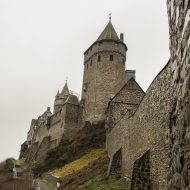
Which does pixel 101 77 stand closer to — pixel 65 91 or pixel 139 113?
pixel 65 91

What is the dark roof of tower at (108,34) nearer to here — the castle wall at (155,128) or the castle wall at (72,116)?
the castle wall at (72,116)

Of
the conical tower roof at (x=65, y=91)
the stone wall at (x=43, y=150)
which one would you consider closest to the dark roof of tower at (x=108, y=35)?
the stone wall at (x=43, y=150)

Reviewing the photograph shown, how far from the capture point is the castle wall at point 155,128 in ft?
47.6

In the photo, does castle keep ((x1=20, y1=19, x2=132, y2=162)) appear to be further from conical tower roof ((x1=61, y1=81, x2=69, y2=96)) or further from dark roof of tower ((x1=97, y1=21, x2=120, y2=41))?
conical tower roof ((x1=61, y1=81, x2=69, y2=96))

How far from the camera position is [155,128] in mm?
16078

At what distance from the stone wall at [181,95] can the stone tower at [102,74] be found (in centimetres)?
3729

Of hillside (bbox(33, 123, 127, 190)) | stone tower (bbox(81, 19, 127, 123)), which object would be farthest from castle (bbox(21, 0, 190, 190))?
hillside (bbox(33, 123, 127, 190))

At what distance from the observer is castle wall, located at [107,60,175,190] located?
572 inches

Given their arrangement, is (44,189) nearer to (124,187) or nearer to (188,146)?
(124,187)

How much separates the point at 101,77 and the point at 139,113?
83.1ft

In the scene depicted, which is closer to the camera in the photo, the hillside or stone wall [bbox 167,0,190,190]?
stone wall [bbox 167,0,190,190]

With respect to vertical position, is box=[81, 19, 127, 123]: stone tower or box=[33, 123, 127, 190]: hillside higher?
box=[81, 19, 127, 123]: stone tower

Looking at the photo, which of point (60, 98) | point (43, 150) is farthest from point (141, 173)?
point (60, 98)

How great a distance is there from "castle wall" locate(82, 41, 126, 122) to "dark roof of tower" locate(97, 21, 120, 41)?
1.06m
